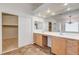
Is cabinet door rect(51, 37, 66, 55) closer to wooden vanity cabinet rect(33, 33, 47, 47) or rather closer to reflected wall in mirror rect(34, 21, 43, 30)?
reflected wall in mirror rect(34, 21, 43, 30)

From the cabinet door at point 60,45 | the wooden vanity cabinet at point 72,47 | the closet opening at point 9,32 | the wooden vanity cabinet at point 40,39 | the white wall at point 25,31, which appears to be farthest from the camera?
the wooden vanity cabinet at point 40,39

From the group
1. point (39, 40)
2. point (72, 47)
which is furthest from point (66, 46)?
point (39, 40)

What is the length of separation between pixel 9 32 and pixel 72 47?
2.39 m

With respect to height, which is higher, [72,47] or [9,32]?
[9,32]

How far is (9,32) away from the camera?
12.4 feet

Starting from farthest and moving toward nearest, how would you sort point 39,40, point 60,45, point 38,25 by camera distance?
1. point 39,40
2. point 38,25
3. point 60,45

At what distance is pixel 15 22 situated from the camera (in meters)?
4.13

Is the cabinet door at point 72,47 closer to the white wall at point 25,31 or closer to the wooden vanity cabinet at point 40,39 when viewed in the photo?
the wooden vanity cabinet at point 40,39

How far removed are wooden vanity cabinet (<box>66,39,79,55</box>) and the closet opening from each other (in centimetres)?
205

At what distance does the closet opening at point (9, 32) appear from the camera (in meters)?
3.55

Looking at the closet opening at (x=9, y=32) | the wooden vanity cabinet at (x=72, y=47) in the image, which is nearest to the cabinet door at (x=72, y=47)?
the wooden vanity cabinet at (x=72, y=47)

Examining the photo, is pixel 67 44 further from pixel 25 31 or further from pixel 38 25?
pixel 25 31

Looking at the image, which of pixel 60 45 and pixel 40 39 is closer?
pixel 60 45

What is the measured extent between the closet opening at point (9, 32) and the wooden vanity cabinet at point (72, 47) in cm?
205
